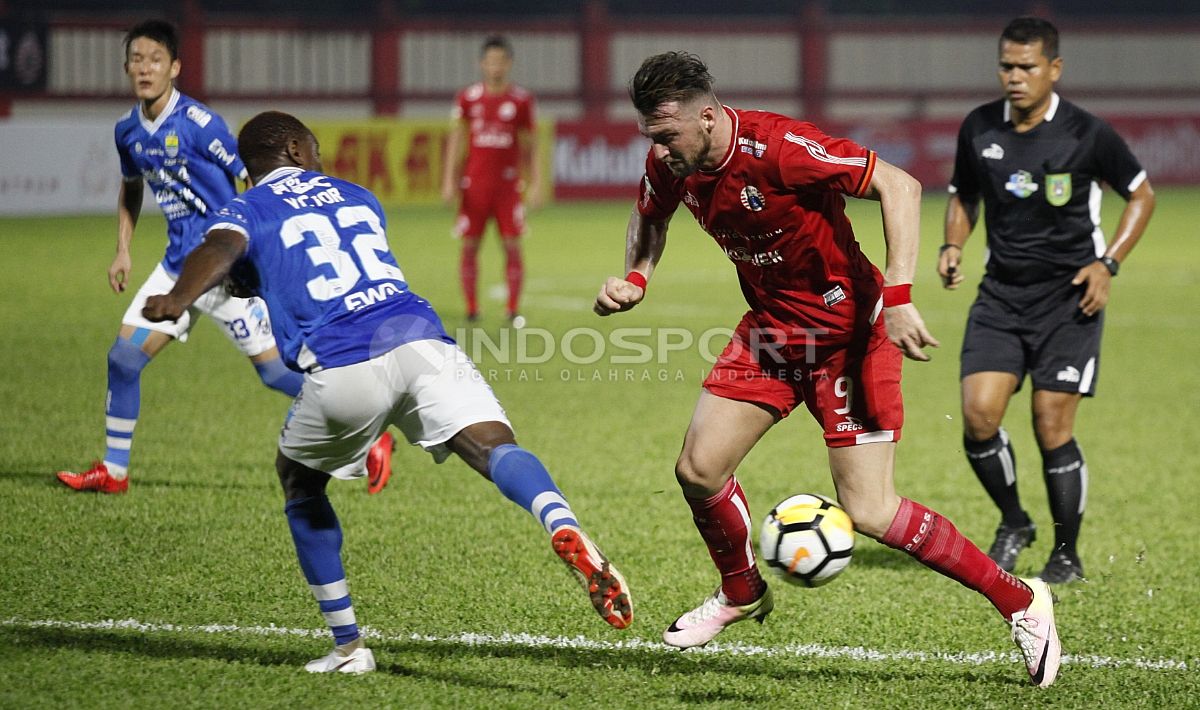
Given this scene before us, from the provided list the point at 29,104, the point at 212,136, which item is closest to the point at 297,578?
the point at 212,136

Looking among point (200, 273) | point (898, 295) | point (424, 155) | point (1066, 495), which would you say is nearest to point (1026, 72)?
point (1066, 495)

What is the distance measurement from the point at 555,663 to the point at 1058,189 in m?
2.79

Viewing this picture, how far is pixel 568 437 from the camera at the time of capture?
819 cm

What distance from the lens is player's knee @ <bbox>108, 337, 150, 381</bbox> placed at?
657 cm

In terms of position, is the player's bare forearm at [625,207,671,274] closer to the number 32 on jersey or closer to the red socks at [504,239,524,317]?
the number 32 on jersey

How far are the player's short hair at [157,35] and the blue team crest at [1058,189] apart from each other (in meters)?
4.02

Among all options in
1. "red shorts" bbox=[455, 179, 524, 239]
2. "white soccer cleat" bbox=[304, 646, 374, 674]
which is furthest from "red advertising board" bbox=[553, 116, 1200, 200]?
"white soccer cleat" bbox=[304, 646, 374, 674]

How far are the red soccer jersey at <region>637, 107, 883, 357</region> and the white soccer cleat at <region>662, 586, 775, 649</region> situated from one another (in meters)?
0.82

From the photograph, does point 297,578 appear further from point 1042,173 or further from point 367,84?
point 367,84

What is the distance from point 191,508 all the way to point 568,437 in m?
2.46

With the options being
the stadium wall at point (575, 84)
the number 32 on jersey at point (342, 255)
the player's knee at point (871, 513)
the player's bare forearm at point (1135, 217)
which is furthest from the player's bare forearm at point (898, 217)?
the stadium wall at point (575, 84)

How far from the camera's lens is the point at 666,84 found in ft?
13.3

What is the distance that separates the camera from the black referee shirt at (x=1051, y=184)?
5629 mm

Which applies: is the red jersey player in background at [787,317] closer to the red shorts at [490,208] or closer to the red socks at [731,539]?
the red socks at [731,539]
